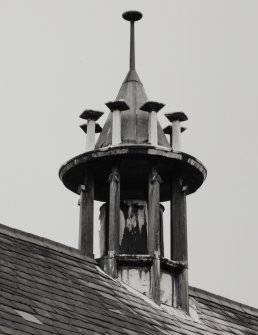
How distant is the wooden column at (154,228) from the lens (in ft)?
62.0

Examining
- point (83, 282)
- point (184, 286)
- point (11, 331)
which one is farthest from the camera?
point (184, 286)

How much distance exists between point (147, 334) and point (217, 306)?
4568 mm

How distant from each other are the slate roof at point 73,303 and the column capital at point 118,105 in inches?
106

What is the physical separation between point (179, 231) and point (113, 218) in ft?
4.55

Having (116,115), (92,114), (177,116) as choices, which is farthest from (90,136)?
(177,116)

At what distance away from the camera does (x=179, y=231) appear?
20141 mm

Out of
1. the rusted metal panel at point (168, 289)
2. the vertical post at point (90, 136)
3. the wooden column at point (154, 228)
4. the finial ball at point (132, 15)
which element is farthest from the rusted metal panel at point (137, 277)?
the finial ball at point (132, 15)

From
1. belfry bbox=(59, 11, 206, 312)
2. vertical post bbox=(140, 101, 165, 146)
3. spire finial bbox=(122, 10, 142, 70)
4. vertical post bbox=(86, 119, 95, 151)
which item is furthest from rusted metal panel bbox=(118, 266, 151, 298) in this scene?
spire finial bbox=(122, 10, 142, 70)

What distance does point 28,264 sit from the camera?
1688 cm

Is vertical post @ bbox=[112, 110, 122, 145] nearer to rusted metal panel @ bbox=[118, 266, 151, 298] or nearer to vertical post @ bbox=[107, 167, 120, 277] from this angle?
vertical post @ bbox=[107, 167, 120, 277]

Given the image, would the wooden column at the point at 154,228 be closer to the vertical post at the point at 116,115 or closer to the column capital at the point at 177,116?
the vertical post at the point at 116,115

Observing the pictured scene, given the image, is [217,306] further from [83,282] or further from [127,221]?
[83,282]

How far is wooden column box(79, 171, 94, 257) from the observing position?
19875 millimetres

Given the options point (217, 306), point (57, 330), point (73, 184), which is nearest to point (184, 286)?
point (217, 306)
